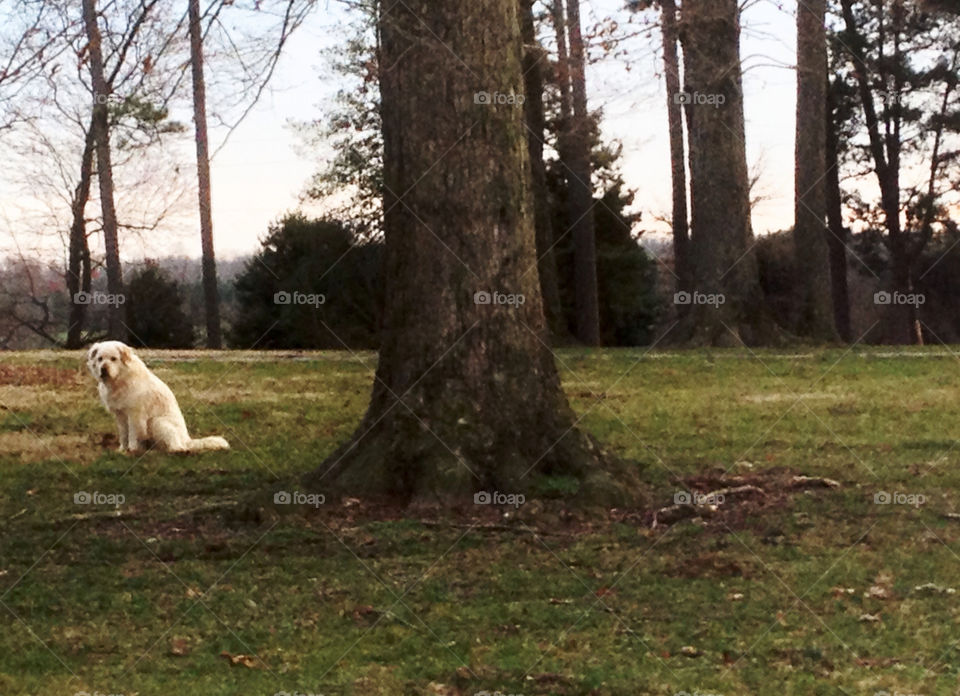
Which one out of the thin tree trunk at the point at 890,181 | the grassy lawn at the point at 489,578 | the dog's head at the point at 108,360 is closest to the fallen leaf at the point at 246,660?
the grassy lawn at the point at 489,578

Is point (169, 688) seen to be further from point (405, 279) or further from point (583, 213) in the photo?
point (583, 213)

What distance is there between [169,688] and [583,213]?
23.6m

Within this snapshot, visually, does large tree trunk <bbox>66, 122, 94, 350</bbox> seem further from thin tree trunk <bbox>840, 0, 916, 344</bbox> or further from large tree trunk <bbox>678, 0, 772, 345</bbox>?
Result: thin tree trunk <bbox>840, 0, 916, 344</bbox>

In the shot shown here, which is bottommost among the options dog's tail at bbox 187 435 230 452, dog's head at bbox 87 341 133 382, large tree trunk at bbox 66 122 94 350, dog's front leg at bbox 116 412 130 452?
dog's tail at bbox 187 435 230 452

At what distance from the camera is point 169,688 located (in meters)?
5.70

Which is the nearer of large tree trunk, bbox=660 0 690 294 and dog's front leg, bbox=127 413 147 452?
dog's front leg, bbox=127 413 147 452

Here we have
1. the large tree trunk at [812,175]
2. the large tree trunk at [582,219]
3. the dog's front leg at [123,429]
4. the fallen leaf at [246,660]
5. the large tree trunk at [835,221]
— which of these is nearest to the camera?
the fallen leaf at [246,660]

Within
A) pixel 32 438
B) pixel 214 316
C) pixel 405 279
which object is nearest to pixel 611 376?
pixel 32 438

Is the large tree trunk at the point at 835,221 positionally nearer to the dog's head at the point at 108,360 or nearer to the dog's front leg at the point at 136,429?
the dog's front leg at the point at 136,429

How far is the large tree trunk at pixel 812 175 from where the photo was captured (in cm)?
2375

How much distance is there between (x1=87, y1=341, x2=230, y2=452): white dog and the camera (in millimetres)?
11930

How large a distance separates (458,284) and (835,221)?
27.7 meters

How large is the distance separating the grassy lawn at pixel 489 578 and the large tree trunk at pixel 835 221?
2197 cm

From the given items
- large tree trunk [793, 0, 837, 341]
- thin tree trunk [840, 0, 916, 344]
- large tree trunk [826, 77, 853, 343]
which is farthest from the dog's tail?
thin tree trunk [840, 0, 916, 344]
